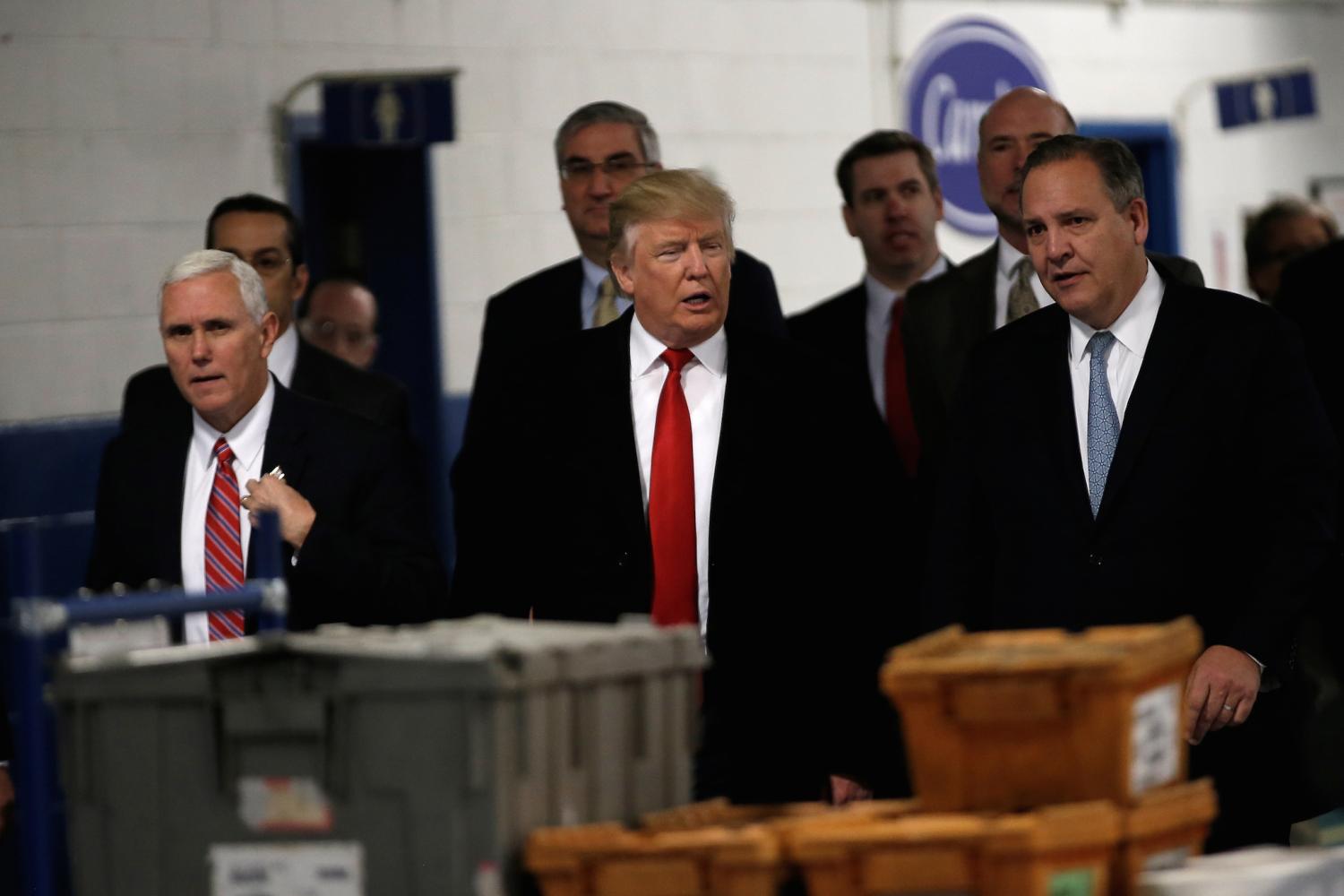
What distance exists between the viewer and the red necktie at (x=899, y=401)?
5.62m

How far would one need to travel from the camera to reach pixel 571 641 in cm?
299

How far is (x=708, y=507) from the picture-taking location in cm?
414

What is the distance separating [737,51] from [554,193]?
1.10 metres

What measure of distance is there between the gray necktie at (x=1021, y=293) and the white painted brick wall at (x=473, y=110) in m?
2.88

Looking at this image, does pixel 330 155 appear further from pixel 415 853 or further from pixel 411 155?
pixel 415 853

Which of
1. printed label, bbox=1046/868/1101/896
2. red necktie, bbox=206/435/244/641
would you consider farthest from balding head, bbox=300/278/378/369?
printed label, bbox=1046/868/1101/896

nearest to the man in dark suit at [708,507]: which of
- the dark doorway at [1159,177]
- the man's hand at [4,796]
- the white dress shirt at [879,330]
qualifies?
the man's hand at [4,796]

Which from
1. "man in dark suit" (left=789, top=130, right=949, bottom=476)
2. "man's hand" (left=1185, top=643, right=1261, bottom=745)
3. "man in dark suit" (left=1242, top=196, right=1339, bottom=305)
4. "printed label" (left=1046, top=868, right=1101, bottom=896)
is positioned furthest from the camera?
"man in dark suit" (left=1242, top=196, right=1339, bottom=305)

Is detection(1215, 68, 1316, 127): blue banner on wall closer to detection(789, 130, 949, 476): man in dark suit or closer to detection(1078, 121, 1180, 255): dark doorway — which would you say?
detection(1078, 121, 1180, 255): dark doorway

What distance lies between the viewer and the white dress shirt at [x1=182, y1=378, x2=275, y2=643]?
423 centimetres

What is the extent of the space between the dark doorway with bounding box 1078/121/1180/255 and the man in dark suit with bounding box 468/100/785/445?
216 inches

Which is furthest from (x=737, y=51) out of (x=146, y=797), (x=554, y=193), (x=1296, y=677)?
(x=146, y=797)

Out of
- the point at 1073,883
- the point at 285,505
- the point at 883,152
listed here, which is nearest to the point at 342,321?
the point at 883,152

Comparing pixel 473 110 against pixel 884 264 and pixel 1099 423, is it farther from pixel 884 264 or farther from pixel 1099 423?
Result: pixel 1099 423
